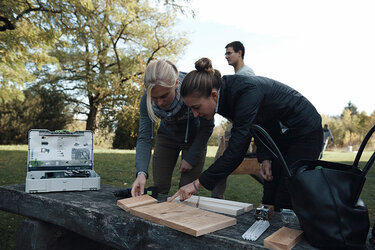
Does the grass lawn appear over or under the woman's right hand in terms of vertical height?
under

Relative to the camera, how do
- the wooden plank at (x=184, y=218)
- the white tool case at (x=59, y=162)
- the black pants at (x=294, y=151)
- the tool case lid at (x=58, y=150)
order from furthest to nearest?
1. the tool case lid at (x=58, y=150)
2. the white tool case at (x=59, y=162)
3. the black pants at (x=294, y=151)
4. the wooden plank at (x=184, y=218)

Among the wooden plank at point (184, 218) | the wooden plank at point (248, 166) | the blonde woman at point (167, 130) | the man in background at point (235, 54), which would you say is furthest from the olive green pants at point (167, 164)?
the man in background at point (235, 54)

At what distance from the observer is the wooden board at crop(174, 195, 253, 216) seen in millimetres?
1804

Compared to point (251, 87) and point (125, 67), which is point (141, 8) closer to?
point (125, 67)

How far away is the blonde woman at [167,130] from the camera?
216cm

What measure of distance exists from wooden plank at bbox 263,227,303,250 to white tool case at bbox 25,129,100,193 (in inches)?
62.0

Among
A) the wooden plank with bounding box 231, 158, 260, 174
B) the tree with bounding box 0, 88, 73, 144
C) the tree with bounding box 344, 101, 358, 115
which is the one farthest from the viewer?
the tree with bounding box 344, 101, 358, 115

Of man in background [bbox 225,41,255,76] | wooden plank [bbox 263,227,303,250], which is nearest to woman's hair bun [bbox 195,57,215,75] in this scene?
wooden plank [bbox 263,227,303,250]

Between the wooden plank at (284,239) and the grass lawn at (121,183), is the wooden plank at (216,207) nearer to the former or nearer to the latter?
the wooden plank at (284,239)

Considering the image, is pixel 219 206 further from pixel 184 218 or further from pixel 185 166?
pixel 185 166

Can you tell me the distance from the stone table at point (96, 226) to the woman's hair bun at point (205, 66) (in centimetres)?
88

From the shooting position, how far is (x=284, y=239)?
126 centimetres

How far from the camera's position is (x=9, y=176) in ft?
20.1

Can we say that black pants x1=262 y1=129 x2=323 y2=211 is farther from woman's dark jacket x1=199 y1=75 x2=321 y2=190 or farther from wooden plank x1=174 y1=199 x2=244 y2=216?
wooden plank x1=174 y1=199 x2=244 y2=216
